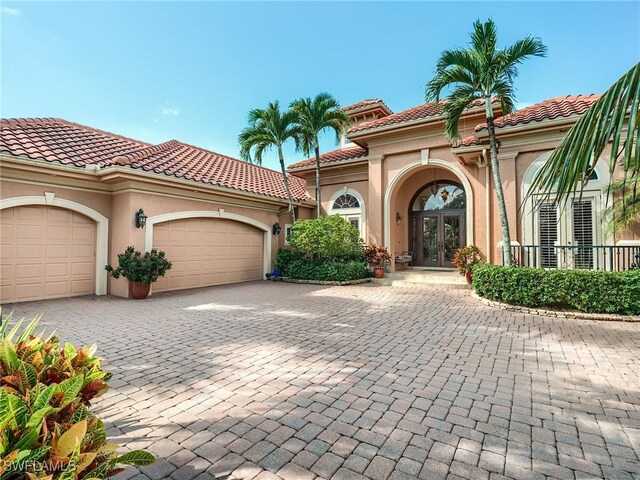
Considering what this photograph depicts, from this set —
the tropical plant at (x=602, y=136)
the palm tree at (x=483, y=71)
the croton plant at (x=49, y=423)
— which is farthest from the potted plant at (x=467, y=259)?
the croton plant at (x=49, y=423)

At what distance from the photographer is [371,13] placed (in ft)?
30.7

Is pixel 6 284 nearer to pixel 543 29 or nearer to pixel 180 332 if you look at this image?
pixel 180 332

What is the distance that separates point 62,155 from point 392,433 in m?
11.0

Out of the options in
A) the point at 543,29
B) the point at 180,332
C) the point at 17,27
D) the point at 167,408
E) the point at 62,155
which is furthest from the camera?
the point at 62,155

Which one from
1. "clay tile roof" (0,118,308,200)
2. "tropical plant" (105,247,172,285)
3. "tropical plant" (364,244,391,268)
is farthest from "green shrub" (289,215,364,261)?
"tropical plant" (105,247,172,285)

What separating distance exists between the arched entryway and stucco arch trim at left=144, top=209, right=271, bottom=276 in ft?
23.3

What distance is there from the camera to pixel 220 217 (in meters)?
12.3

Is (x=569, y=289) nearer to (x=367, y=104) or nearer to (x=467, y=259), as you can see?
(x=467, y=259)

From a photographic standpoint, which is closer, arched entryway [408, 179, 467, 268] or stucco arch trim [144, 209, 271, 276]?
stucco arch trim [144, 209, 271, 276]

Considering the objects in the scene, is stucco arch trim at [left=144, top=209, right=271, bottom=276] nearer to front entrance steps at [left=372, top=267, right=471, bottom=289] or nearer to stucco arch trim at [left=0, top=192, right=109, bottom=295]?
stucco arch trim at [left=0, top=192, right=109, bottom=295]

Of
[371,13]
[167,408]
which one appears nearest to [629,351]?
[167,408]

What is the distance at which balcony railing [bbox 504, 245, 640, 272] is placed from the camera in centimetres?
877

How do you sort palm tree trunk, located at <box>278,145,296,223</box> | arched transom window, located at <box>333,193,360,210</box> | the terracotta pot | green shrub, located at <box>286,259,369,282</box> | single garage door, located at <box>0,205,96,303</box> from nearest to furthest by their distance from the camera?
single garage door, located at <box>0,205,96,303</box> < the terracotta pot < green shrub, located at <box>286,259,369,282</box> < palm tree trunk, located at <box>278,145,296,223</box> < arched transom window, located at <box>333,193,360,210</box>

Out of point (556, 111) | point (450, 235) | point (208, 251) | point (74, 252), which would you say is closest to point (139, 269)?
point (74, 252)
